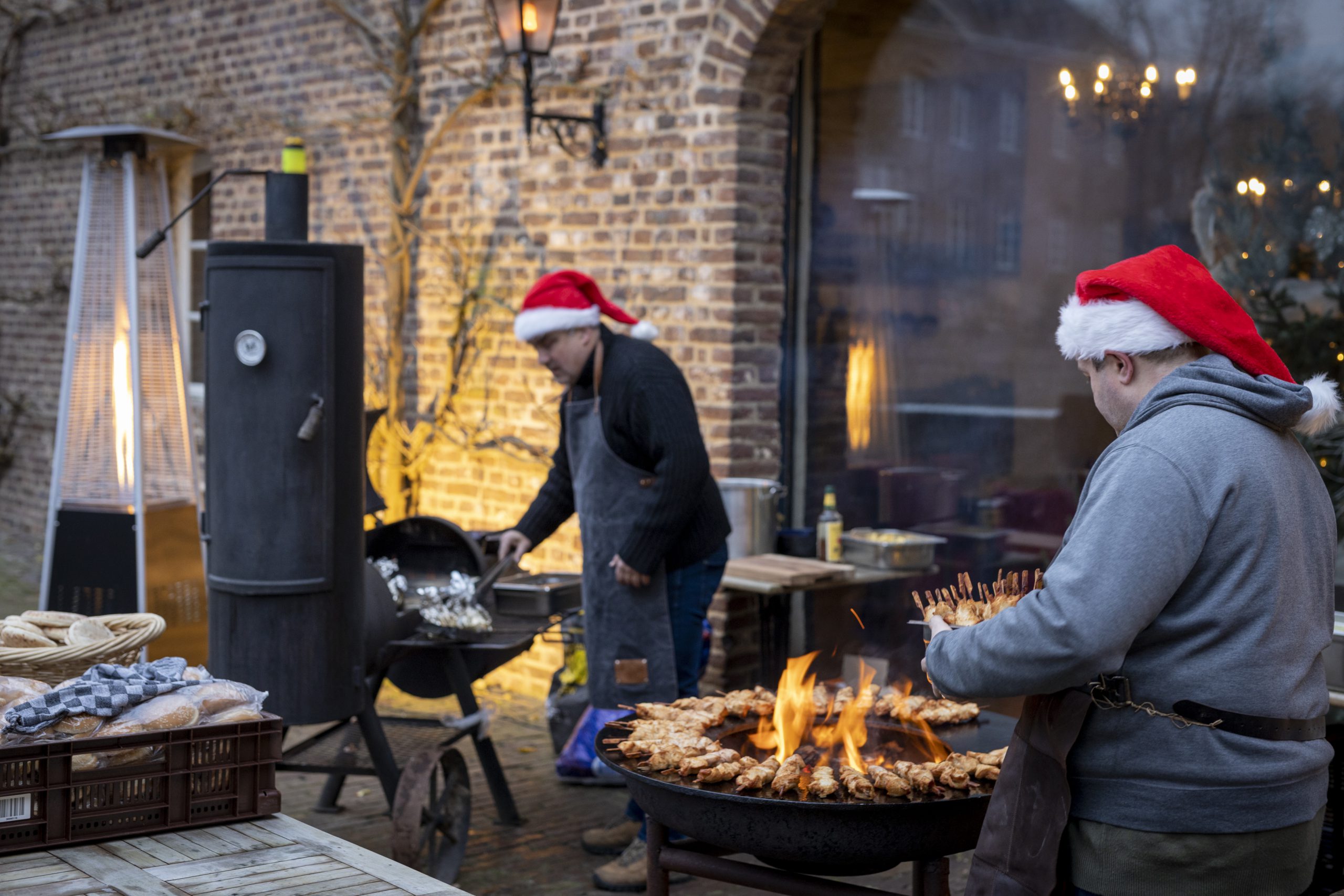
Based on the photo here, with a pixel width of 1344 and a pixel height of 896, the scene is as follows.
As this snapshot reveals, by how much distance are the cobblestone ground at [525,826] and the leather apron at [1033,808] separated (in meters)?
2.07

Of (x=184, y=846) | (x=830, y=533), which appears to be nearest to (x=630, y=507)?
(x=830, y=533)

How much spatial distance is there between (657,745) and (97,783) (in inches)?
47.5

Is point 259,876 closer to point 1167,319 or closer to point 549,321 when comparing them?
point 1167,319

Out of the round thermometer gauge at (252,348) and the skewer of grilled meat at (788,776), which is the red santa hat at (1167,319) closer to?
the skewer of grilled meat at (788,776)

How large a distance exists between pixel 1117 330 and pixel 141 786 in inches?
82.2

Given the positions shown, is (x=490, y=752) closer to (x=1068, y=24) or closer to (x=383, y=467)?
(x=383, y=467)

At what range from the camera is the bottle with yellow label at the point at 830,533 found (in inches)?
228

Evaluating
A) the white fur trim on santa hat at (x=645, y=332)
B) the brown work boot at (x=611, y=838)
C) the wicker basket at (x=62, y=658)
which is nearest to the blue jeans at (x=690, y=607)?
the brown work boot at (x=611, y=838)

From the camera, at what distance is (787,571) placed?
17.8ft

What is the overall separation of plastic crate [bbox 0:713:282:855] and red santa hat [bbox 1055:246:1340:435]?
1.86 meters

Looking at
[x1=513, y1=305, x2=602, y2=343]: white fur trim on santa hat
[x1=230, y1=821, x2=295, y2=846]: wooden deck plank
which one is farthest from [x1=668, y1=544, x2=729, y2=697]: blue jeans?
[x1=230, y1=821, x2=295, y2=846]: wooden deck plank

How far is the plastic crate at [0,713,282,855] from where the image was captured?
2688 millimetres

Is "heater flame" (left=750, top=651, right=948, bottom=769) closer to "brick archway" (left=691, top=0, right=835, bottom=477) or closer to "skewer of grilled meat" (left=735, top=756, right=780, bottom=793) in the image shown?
"skewer of grilled meat" (left=735, top=756, right=780, bottom=793)

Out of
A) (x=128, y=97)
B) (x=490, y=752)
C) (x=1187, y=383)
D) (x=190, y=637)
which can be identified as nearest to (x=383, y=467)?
(x=190, y=637)
